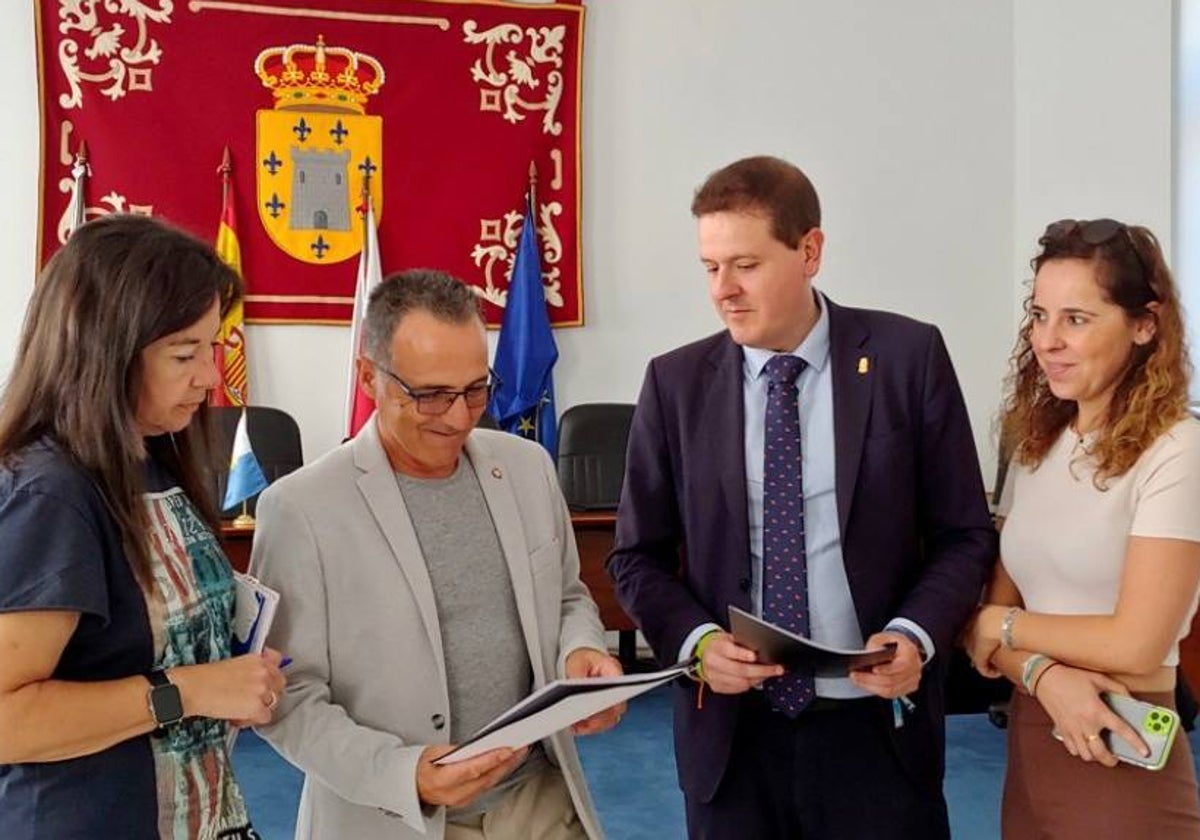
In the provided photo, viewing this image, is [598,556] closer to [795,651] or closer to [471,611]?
[471,611]

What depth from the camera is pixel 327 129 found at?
584cm

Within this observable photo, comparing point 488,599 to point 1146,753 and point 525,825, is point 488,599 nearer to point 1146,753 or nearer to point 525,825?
point 525,825

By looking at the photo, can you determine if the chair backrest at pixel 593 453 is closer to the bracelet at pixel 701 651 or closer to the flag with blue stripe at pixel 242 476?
the flag with blue stripe at pixel 242 476

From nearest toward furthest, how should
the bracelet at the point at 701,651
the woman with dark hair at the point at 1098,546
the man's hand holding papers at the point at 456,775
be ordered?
the man's hand holding papers at the point at 456,775, the woman with dark hair at the point at 1098,546, the bracelet at the point at 701,651

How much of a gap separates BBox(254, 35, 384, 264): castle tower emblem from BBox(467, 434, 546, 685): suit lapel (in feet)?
14.0

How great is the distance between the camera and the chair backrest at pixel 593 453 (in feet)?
17.5

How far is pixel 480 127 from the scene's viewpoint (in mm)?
6020

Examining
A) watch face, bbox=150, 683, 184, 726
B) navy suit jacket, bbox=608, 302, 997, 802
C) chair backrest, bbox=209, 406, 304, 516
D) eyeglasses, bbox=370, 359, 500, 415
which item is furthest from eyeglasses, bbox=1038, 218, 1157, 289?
chair backrest, bbox=209, 406, 304, 516

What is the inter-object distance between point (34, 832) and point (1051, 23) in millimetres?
6296

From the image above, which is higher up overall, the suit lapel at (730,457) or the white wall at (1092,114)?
the white wall at (1092,114)

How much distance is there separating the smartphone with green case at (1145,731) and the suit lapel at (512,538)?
83cm

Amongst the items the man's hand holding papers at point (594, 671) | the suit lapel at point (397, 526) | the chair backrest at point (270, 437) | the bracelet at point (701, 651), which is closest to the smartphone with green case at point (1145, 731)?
the bracelet at point (701, 651)

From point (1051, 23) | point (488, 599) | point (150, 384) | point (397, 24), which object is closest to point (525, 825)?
point (488, 599)

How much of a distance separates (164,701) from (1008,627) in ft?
4.05
